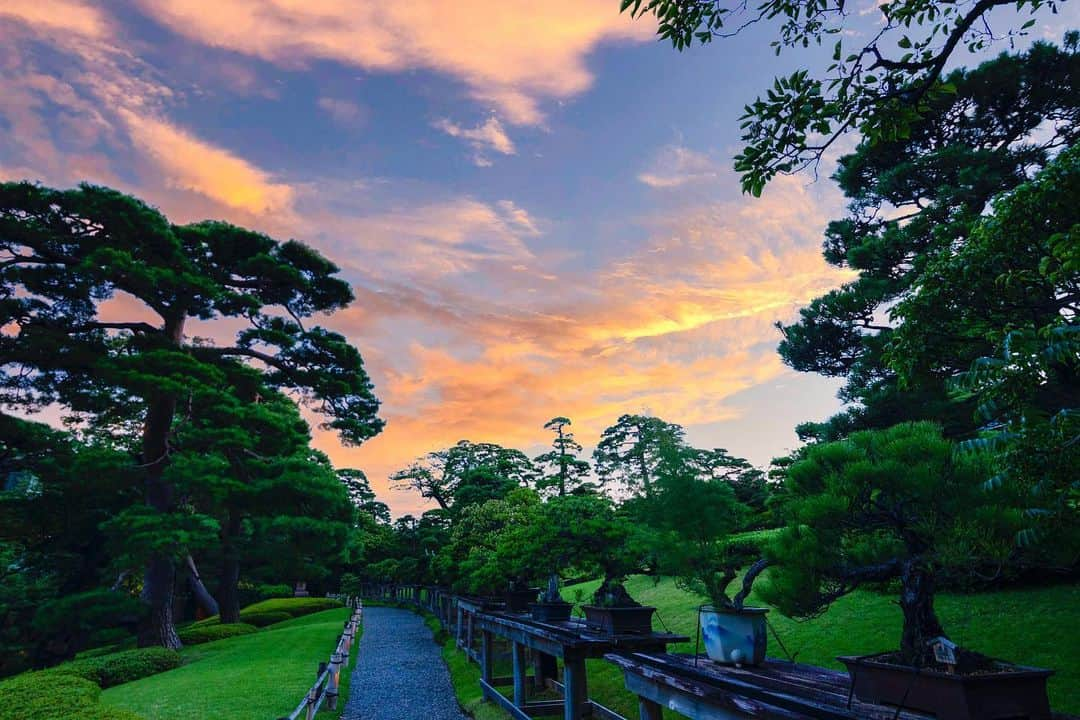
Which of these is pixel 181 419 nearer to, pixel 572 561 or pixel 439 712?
pixel 439 712

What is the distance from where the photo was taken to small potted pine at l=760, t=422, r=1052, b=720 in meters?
3.12

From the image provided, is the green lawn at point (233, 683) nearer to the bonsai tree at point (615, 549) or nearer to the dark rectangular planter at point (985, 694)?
the bonsai tree at point (615, 549)

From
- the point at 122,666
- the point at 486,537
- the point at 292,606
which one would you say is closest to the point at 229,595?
the point at 292,606

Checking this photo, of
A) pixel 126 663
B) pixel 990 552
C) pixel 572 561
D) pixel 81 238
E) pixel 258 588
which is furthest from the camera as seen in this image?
pixel 258 588

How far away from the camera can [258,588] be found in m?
37.8

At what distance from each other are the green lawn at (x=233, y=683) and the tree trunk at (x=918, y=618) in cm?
1030

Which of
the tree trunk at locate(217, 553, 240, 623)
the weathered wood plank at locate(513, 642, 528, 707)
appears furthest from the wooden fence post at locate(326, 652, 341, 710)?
the tree trunk at locate(217, 553, 240, 623)

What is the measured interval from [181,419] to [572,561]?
1545 centimetres

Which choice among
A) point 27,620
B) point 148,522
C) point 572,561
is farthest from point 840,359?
point 27,620

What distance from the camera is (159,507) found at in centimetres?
1798

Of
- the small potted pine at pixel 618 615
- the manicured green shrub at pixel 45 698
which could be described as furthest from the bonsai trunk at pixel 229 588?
the small potted pine at pixel 618 615

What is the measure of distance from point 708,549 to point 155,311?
63.4 ft

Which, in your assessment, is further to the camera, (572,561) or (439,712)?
(439,712)

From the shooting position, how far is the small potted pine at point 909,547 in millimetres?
3121
